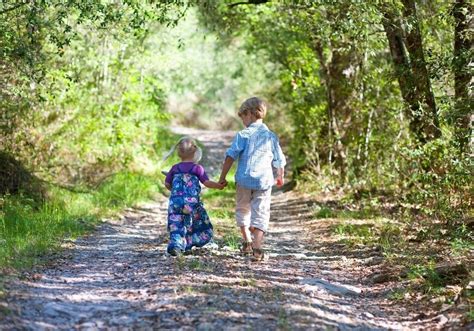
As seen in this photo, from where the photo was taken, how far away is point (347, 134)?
17.2 metres

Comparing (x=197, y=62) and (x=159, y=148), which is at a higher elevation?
(x=197, y=62)

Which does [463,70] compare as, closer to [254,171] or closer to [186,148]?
[254,171]

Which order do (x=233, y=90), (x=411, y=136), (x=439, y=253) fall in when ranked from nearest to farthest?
(x=439, y=253)
(x=411, y=136)
(x=233, y=90)

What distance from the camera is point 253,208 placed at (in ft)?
28.1

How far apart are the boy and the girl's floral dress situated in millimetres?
414

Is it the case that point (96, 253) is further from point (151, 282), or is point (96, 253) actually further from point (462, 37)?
point (462, 37)

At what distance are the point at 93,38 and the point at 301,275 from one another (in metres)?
12.6

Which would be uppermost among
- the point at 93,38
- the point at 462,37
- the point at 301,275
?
the point at 93,38

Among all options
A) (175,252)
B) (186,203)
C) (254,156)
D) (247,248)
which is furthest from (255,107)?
(175,252)

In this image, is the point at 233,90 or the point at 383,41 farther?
the point at 233,90

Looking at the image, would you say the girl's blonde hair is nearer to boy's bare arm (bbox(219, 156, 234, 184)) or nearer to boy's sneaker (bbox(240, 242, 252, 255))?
boy's bare arm (bbox(219, 156, 234, 184))

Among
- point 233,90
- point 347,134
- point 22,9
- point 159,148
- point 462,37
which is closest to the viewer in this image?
point 462,37

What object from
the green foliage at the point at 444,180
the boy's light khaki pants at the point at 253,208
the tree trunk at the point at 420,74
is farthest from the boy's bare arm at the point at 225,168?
the tree trunk at the point at 420,74

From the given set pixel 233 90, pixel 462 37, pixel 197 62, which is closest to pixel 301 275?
pixel 462 37
